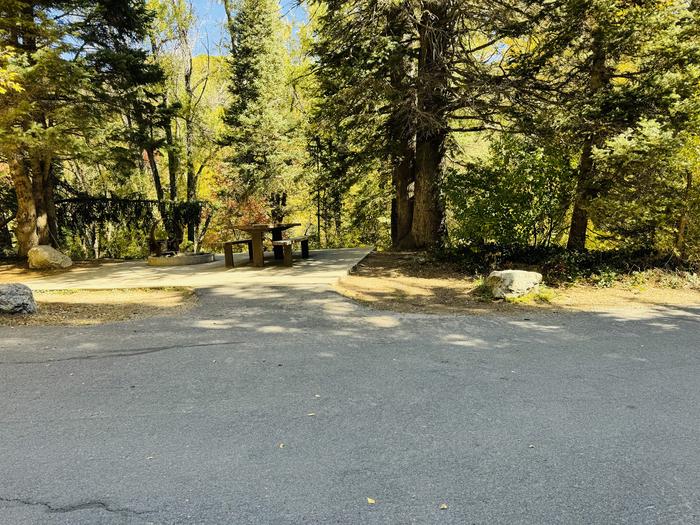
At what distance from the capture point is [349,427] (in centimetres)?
280

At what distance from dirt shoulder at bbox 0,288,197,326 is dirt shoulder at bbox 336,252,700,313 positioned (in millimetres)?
2750

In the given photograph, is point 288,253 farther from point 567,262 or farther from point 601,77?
point 601,77

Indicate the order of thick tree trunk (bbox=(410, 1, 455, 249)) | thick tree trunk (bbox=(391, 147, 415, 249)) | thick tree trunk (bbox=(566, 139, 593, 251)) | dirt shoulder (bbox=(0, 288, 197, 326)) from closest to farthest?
dirt shoulder (bbox=(0, 288, 197, 326)) < thick tree trunk (bbox=(566, 139, 593, 251)) < thick tree trunk (bbox=(410, 1, 455, 249)) < thick tree trunk (bbox=(391, 147, 415, 249))

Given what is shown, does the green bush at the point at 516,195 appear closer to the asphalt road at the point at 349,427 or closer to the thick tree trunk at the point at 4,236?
the asphalt road at the point at 349,427

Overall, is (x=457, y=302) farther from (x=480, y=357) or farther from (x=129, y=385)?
(x=129, y=385)

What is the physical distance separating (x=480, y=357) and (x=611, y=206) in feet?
17.3

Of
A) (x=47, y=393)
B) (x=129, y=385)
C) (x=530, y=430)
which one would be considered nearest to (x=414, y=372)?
(x=530, y=430)

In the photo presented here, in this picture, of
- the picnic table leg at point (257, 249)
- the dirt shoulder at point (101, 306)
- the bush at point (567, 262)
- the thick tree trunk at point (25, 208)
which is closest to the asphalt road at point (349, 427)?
the dirt shoulder at point (101, 306)

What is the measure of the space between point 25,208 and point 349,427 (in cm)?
1132

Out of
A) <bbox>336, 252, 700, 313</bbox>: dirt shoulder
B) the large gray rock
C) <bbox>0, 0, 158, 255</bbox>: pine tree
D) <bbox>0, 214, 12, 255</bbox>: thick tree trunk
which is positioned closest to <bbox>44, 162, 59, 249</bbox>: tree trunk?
<bbox>0, 0, 158, 255</bbox>: pine tree

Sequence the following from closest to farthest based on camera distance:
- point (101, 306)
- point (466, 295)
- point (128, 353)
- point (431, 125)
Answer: point (128, 353) → point (101, 306) → point (466, 295) → point (431, 125)

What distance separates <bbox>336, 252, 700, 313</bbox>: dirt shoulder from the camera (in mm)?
6461

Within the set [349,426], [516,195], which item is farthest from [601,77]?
[349,426]

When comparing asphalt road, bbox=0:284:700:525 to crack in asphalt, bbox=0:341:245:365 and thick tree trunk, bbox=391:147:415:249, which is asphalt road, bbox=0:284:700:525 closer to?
crack in asphalt, bbox=0:341:245:365
